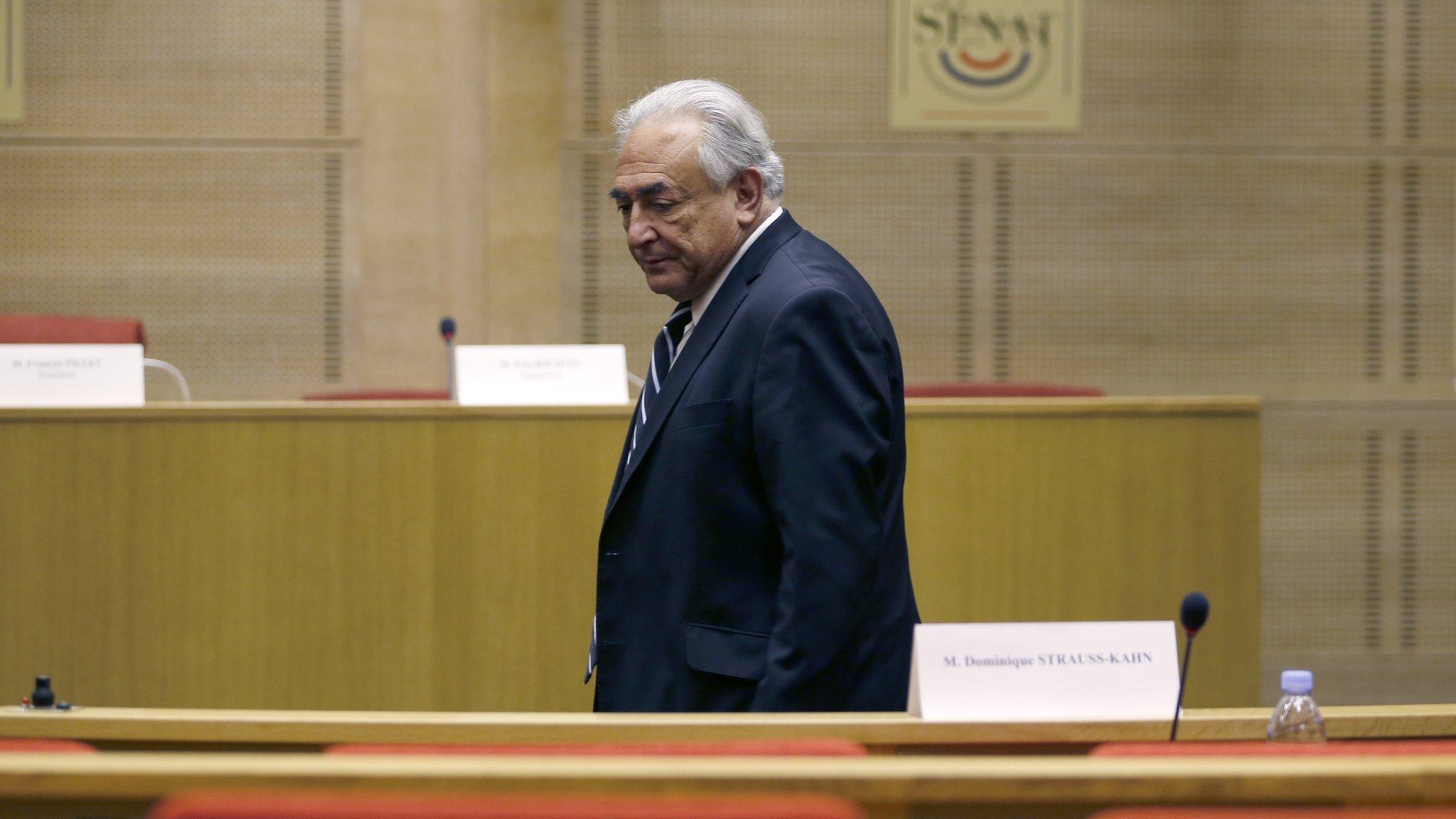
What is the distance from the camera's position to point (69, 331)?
14.6 ft

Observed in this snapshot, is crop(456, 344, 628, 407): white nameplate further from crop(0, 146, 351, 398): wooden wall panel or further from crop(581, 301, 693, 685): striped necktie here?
crop(0, 146, 351, 398): wooden wall panel

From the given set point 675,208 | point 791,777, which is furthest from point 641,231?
point 791,777

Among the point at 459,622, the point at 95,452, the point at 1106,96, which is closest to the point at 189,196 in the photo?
the point at 95,452

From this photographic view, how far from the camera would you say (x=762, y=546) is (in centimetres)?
178

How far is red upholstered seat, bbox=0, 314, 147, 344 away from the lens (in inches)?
173

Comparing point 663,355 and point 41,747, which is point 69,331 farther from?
point 41,747

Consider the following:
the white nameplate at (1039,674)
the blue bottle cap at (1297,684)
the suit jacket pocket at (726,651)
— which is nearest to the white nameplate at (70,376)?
the suit jacket pocket at (726,651)

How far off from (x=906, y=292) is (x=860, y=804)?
497cm

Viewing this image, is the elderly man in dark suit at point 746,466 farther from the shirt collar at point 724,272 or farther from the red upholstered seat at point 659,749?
the red upholstered seat at point 659,749

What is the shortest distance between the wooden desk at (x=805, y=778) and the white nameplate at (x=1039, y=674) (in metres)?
0.47

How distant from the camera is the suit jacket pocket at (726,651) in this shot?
1.73 meters

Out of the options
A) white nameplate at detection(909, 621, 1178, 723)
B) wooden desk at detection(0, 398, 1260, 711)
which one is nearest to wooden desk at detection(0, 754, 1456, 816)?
white nameplate at detection(909, 621, 1178, 723)

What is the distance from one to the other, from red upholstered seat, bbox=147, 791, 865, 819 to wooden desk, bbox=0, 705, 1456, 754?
481mm

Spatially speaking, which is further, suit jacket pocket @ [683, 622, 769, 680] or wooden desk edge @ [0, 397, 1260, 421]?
wooden desk edge @ [0, 397, 1260, 421]
